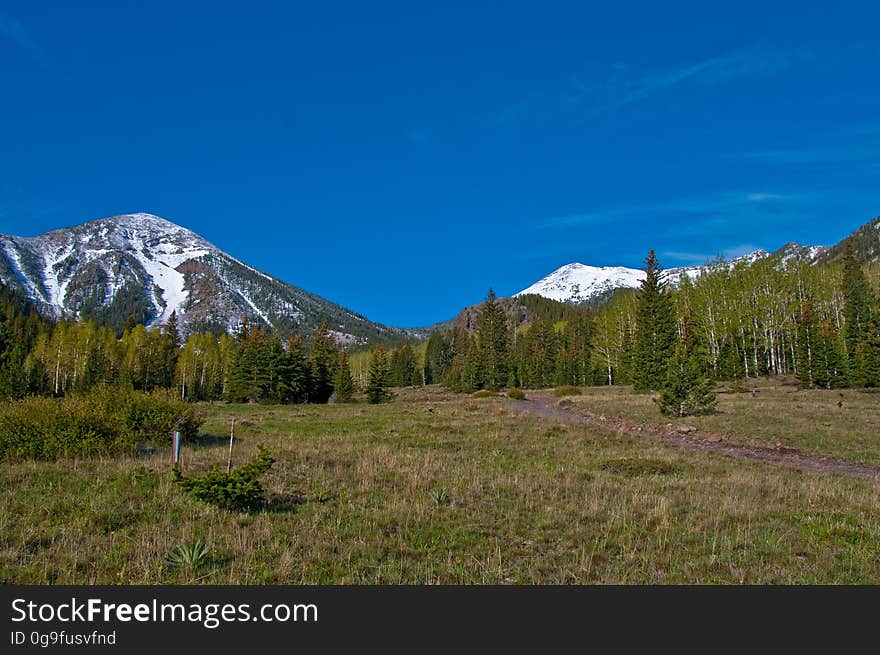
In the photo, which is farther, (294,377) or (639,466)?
(294,377)

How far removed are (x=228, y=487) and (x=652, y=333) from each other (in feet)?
176

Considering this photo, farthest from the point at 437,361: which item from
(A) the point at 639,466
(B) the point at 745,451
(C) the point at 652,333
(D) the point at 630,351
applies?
(A) the point at 639,466

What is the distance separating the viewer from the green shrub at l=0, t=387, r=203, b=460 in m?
14.6

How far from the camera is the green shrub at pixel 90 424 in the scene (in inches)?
574

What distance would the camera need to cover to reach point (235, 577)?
6.16 meters

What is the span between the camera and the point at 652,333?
183ft

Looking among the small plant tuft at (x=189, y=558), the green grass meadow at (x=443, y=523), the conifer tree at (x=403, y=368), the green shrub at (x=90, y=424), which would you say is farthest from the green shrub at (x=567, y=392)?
the conifer tree at (x=403, y=368)

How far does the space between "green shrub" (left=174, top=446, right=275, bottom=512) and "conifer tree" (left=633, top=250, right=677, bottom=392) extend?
4538cm

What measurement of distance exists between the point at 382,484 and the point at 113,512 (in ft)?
18.7

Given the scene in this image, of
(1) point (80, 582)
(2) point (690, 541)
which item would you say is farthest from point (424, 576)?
(2) point (690, 541)

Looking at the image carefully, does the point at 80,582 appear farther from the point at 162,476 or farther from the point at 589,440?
the point at 589,440

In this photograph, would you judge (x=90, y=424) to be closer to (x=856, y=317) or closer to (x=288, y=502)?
(x=288, y=502)

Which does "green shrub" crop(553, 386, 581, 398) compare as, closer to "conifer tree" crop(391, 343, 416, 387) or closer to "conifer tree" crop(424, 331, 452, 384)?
"conifer tree" crop(391, 343, 416, 387)

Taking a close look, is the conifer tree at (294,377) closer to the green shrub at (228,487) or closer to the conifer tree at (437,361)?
the green shrub at (228,487)
